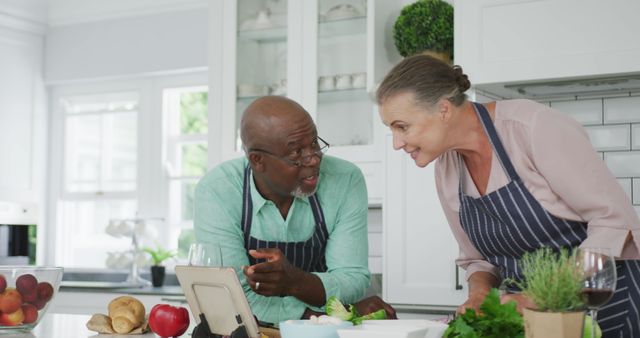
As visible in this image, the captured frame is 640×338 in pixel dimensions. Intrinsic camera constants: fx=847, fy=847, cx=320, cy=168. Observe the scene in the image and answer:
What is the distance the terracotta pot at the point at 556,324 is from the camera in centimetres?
129

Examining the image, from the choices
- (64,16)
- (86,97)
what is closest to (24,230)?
(86,97)

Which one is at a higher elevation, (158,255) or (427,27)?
(427,27)

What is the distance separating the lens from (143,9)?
5.14m

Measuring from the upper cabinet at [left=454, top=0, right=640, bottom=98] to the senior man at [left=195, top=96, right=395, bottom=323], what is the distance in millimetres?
1043

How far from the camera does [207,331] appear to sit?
6.03ft

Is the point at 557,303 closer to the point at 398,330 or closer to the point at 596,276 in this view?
the point at 596,276

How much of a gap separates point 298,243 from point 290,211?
0.09 metres

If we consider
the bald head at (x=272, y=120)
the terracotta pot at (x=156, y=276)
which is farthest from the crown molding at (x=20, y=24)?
the bald head at (x=272, y=120)

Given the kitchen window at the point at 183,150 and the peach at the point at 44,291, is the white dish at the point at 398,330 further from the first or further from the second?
the kitchen window at the point at 183,150

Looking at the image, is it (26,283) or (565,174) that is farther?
(26,283)

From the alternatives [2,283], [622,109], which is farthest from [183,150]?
[2,283]

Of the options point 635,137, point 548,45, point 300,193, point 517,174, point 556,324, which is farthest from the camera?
Answer: point 635,137

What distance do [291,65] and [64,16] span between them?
2.25 meters

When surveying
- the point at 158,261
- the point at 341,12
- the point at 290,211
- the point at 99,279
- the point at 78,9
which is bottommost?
the point at 99,279
